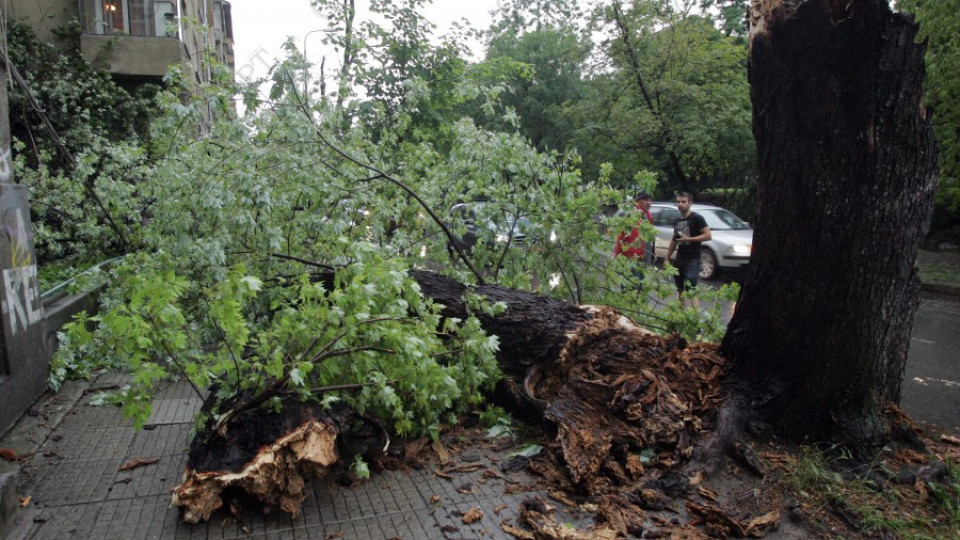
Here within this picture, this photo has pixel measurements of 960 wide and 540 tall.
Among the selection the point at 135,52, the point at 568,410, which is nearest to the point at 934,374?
the point at 568,410

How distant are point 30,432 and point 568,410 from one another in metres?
3.78

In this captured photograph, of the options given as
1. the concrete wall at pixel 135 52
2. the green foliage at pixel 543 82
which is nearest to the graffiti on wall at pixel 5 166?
the concrete wall at pixel 135 52

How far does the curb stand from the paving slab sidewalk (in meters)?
0.01

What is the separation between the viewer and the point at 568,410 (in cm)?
434

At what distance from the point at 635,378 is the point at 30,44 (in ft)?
45.6

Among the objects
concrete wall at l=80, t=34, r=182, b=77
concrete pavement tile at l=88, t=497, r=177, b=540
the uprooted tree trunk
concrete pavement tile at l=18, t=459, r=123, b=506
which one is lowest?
concrete pavement tile at l=18, t=459, r=123, b=506

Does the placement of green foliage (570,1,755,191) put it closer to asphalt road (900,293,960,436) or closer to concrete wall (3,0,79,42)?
asphalt road (900,293,960,436)

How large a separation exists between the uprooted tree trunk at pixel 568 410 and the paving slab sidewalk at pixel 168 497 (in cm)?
16

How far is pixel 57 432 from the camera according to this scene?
15.8 ft

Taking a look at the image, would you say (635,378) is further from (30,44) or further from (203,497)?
(30,44)

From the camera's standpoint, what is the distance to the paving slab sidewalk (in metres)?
3.45

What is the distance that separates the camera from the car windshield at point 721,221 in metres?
15.2

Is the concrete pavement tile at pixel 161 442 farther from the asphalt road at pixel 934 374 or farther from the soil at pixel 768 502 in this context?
the asphalt road at pixel 934 374

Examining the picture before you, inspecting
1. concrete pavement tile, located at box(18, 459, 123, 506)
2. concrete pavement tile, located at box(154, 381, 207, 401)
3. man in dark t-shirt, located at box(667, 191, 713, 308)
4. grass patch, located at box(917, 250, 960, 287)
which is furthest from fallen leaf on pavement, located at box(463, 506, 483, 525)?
grass patch, located at box(917, 250, 960, 287)
